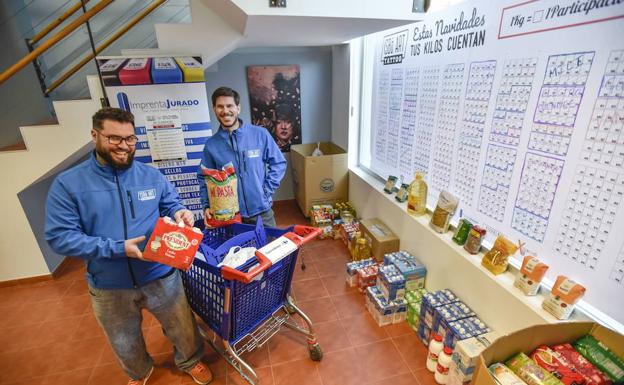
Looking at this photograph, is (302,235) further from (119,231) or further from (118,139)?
(118,139)

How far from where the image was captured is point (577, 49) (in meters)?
1.21

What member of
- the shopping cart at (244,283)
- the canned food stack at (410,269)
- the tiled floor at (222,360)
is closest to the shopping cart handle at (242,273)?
the shopping cart at (244,283)

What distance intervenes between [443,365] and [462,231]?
77 centimetres

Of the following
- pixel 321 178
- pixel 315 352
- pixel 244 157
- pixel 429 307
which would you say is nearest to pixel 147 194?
pixel 244 157

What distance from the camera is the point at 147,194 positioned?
56.8 inches

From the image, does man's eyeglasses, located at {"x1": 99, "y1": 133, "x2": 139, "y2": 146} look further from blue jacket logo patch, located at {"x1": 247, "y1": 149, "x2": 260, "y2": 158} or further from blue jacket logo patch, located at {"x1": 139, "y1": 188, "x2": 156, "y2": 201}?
blue jacket logo patch, located at {"x1": 247, "y1": 149, "x2": 260, "y2": 158}

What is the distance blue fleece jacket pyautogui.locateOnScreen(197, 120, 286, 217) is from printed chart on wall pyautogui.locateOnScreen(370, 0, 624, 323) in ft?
3.82

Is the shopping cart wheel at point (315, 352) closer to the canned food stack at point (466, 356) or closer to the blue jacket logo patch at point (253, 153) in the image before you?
the canned food stack at point (466, 356)

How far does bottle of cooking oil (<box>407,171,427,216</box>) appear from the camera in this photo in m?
2.25

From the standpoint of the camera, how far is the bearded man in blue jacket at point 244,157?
1997mm

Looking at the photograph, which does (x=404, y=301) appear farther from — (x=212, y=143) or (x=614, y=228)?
(x=212, y=143)

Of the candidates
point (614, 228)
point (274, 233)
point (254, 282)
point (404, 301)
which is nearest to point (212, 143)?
point (274, 233)

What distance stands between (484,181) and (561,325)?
850 mm

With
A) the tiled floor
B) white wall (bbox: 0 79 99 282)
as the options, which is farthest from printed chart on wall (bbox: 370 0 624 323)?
white wall (bbox: 0 79 99 282)
